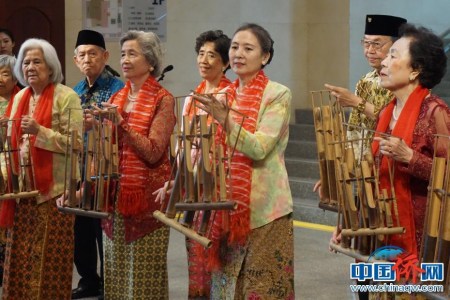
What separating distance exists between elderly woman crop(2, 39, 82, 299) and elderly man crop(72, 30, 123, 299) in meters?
0.64

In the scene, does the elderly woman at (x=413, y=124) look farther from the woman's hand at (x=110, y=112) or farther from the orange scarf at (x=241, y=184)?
the woman's hand at (x=110, y=112)

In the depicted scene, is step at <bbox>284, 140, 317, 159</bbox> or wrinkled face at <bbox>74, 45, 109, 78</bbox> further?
step at <bbox>284, 140, 317, 159</bbox>

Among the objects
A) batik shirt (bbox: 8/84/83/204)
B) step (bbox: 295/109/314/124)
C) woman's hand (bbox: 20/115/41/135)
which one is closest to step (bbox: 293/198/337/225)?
step (bbox: 295/109/314/124)

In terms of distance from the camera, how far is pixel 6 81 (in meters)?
6.39

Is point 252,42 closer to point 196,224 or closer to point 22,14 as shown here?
point 196,224

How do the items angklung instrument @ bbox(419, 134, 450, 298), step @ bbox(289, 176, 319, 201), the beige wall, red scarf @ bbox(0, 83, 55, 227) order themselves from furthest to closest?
the beige wall
step @ bbox(289, 176, 319, 201)
red scarf @ bbox(0, 83, 55, 227)
angklung instrument @ bbox(419, 134, 450, 298)

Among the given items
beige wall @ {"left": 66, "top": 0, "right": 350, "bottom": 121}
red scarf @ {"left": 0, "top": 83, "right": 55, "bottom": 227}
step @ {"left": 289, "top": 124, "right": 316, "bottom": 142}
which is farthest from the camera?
step @ {"left": 289, "top": 124, "right": 316, "bottom": 142}

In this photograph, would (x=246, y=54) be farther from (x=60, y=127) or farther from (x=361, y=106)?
(x=60, y=127)

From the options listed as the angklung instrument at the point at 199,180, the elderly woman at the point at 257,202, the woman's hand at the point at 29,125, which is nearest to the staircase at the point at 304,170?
the woman's hand at the point at 29,125

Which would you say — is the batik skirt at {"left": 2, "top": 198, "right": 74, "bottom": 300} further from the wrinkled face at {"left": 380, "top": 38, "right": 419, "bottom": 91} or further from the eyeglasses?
the wrinkled face at {"left": 380, "top": 38, "right": 419, "bottom": 91}

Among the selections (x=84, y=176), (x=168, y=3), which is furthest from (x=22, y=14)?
(x=84, y=176)

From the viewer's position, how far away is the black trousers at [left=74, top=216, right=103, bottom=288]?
6406 mm

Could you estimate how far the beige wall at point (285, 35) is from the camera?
414 inches

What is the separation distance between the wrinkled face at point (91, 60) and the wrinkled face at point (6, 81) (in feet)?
1.50
